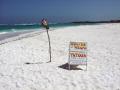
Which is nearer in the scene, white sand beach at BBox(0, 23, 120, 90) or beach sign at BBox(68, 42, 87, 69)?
white sand beach at BBox(0, 23, 120, 90)

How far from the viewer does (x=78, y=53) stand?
7672 millimetres

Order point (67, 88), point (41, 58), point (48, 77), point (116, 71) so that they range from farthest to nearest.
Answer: point (41, 58), point (116, 71), point (48, 77), point (67, 88)

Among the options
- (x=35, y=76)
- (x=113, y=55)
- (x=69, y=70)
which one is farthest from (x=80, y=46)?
(x=113, y=55)

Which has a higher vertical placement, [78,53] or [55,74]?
[78,53]

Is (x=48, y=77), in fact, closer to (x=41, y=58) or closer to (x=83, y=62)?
(x=83, y=62)

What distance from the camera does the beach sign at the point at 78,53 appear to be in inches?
300

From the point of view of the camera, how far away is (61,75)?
6887mm

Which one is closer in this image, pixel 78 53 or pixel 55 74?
pixel 55 74

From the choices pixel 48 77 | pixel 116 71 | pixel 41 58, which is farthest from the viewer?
pixel 41 58

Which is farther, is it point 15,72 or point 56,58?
point 56,58

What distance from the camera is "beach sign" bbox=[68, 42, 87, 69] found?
25.0ft

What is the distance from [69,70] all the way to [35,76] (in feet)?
4.07

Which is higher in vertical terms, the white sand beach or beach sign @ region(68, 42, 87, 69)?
beach sign @ region(68, 42, 87, 69)

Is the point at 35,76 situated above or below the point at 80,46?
below
